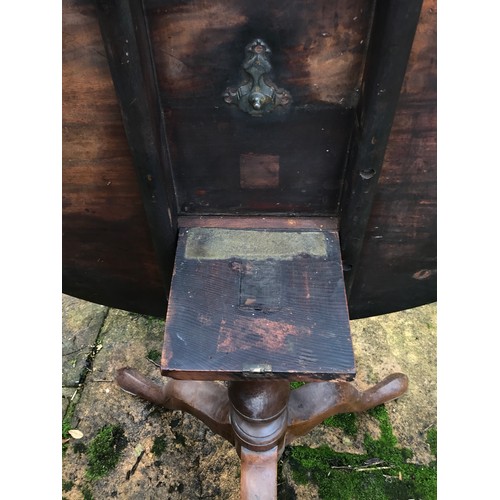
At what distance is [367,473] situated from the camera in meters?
1.73

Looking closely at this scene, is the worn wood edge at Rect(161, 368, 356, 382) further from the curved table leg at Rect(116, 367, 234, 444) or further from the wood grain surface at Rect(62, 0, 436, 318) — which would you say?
the curved table leg at Rect(116, 367, 234, 444)

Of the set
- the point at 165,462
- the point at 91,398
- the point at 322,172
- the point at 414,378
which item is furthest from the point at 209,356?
the point at 414,378

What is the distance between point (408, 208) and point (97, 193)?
0.67m

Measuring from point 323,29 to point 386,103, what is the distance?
16 centimetres

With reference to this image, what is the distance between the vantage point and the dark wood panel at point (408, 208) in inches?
35.4

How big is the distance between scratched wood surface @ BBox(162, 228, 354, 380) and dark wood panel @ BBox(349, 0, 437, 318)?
0.51ft

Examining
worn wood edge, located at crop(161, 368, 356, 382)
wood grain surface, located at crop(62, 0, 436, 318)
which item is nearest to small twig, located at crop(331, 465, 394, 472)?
wood grain surface, located at crop(62, 0, 436, 318)

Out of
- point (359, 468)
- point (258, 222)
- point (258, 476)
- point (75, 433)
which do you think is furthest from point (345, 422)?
point (258, 222)

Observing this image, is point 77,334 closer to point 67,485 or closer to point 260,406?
point 67,485

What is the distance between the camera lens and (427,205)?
1119mm

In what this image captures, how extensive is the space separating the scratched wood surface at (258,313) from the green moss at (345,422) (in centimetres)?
101

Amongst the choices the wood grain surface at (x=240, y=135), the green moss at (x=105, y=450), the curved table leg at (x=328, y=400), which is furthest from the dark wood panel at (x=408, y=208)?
the green moss at (x=105, y=450)

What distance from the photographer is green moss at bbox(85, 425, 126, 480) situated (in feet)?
5.68

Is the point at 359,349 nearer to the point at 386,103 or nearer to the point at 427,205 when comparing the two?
the point at 427,205
